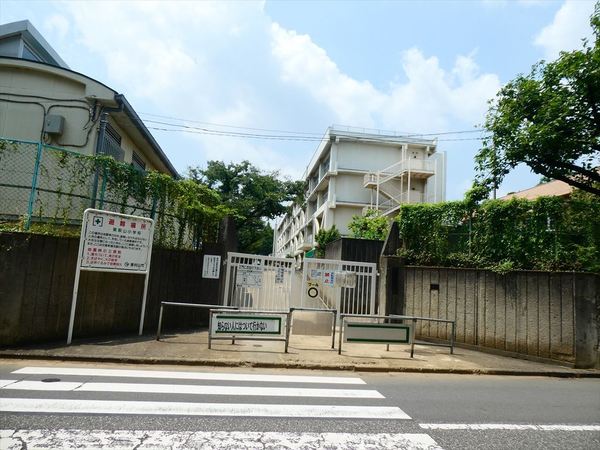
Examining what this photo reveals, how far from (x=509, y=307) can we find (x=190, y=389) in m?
8.23

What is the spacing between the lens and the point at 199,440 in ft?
12.3

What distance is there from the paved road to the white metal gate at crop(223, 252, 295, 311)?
4.23 m

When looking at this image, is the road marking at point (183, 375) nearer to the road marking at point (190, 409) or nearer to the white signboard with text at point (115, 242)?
the road marking at point (190, 409)

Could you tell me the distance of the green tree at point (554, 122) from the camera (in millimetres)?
8406

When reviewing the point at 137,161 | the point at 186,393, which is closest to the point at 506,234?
the point at 186,393

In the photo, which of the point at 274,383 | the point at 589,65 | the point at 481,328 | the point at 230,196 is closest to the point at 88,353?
the point at 274,383

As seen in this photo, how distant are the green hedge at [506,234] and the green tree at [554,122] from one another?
881 millimetres

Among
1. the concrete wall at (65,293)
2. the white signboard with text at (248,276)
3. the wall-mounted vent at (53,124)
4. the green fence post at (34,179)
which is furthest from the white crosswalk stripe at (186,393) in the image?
the wall-mounted vent at (53,124)

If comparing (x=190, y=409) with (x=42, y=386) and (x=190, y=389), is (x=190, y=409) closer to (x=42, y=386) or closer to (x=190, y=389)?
(x=190, y=389)

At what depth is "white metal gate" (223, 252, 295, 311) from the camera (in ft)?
36.0

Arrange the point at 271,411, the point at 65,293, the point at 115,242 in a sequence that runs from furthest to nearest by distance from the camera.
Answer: the point at 115,242
the point at 65,293
the point at 271,411

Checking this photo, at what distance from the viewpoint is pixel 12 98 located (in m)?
11.9

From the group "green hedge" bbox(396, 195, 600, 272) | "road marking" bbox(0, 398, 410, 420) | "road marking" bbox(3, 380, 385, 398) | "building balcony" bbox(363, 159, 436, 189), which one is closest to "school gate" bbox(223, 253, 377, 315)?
"green hedge" bbox(396, 195, 600, 272)

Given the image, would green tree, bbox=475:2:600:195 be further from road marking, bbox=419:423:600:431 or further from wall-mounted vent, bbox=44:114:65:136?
wall-mounted vent, bbox=44:114:65:136
